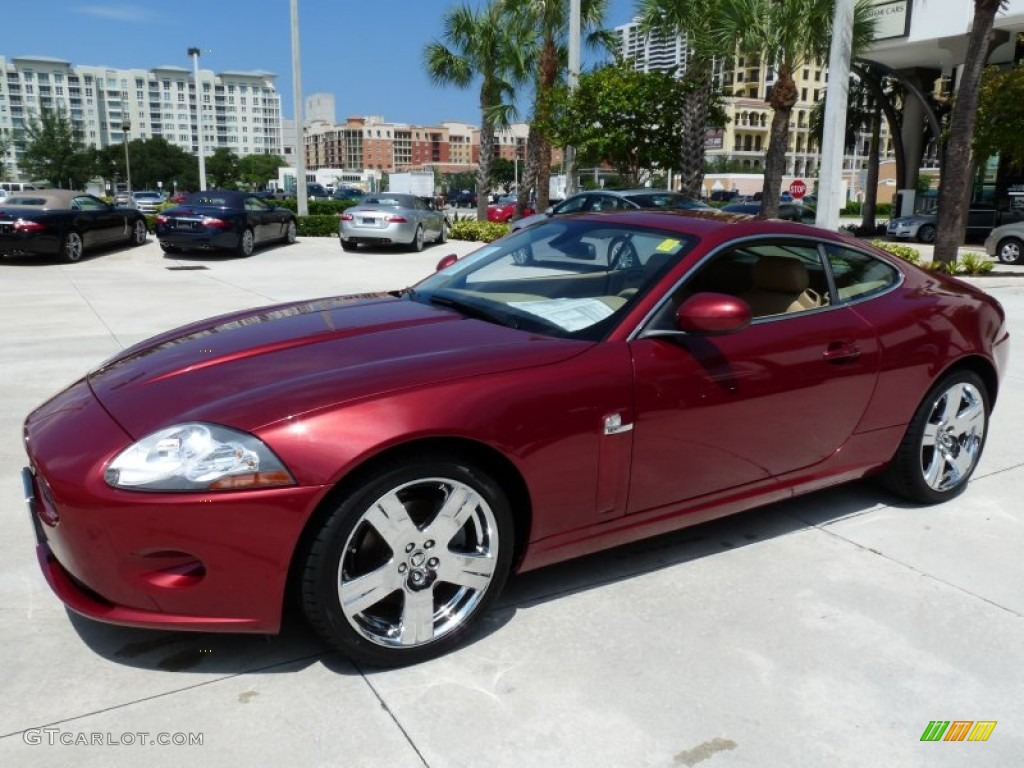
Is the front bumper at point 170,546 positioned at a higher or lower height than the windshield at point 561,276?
lower

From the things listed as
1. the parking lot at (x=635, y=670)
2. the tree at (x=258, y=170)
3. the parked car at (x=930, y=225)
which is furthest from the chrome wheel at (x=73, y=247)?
the tree at (x=258, y=170)

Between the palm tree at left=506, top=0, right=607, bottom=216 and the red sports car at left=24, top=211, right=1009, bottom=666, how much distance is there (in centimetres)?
2072

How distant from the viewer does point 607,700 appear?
2.65 metres

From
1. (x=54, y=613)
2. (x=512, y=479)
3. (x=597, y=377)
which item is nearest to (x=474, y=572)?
(x=512, y=479)

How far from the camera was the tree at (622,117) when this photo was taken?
22.0 m

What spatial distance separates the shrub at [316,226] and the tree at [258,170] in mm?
83484

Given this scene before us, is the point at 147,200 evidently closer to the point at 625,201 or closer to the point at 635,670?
the point at 625,201

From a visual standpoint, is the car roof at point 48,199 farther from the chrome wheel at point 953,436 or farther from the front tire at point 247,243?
the chrome wheel at point 953,436

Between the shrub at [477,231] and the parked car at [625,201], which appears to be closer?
the parked car at [625,201]

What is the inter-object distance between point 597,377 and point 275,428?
1108 mm

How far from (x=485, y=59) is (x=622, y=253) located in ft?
92.3

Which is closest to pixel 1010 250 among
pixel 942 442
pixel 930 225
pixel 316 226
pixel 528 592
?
pixel 930 225

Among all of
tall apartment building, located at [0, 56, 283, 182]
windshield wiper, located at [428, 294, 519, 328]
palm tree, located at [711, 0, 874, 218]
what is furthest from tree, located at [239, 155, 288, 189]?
windshield wiper, located at [428, 294, 519, 328]

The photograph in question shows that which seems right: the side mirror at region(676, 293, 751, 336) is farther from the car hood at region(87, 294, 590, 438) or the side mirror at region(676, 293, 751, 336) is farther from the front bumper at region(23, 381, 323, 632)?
the front bumper at region(23, 381, 323, 632)
